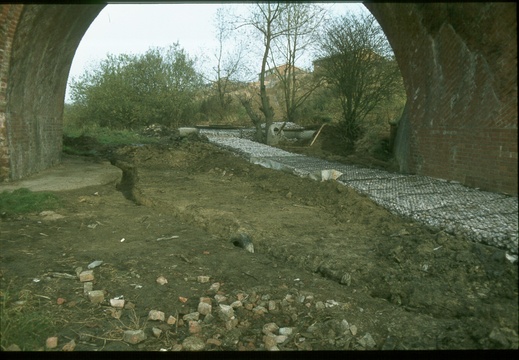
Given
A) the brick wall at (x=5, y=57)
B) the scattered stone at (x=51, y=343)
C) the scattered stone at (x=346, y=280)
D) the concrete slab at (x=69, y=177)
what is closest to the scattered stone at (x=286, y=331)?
the scattered stone at (x=346, y=280)

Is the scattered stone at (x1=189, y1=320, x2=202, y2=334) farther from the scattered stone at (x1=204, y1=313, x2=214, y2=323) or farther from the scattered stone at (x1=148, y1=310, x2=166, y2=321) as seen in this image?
the scattered stone at (x1=148, y1=310, x2=166, y2=321)

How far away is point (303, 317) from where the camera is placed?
11.0 ft

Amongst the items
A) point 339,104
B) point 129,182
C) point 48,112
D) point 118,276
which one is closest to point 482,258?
point 118,276

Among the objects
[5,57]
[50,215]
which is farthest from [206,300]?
[5,57]

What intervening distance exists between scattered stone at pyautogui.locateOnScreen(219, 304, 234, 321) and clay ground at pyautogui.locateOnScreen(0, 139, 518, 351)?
6cm

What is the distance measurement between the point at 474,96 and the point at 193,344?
10.1 ft

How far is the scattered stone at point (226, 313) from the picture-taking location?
3.29m

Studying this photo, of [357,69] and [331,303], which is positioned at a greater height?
[357,69]

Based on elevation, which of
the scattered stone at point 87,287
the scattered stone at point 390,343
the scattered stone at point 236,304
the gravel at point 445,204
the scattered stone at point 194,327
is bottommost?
the scattered stone at point 194,327

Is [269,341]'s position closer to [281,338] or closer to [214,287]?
[281,338]

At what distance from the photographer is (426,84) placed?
20.9 ft

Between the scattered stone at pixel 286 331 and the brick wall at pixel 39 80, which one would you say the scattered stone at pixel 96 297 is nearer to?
the scattered stone at pixel 286 331

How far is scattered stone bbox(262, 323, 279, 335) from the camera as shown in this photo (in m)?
3.12

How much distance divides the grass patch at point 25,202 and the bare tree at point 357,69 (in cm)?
1041
